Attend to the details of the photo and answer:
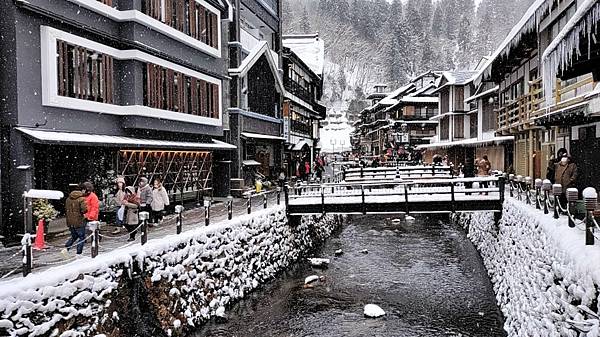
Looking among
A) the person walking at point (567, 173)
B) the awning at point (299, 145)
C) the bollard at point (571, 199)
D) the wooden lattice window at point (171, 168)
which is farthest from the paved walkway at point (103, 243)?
the awning at point (299, 145)

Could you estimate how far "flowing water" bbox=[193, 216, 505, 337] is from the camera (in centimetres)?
1462

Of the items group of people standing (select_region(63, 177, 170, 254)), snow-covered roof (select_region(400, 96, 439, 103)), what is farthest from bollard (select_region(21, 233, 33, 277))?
snow-covered roof (select_region(400, 96, 439, 103))

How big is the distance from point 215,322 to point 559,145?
16.5 meters

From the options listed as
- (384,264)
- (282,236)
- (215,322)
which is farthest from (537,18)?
(215,322)

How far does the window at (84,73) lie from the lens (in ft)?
51.1

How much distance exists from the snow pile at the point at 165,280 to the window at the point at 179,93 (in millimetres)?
6084

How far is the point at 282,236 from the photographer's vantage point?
71.7 feet

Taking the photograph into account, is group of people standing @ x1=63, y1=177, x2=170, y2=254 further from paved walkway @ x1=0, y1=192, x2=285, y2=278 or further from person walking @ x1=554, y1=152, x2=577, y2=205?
person walking @ x1=554, y1=152, x2=577, y2=205

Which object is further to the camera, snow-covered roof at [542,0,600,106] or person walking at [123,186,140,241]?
person walking at [123,186,140,241]

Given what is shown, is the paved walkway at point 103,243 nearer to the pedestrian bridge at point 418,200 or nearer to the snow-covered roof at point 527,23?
the pedestrian bridge at point 418,200

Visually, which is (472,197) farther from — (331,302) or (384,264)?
(331,302)

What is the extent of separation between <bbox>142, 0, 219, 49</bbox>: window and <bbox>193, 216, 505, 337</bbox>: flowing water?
1168 centimetres

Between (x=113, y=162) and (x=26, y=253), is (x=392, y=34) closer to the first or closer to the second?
(x=113, y=162)

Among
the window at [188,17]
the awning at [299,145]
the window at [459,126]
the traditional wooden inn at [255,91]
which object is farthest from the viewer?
the window at [459,126]
